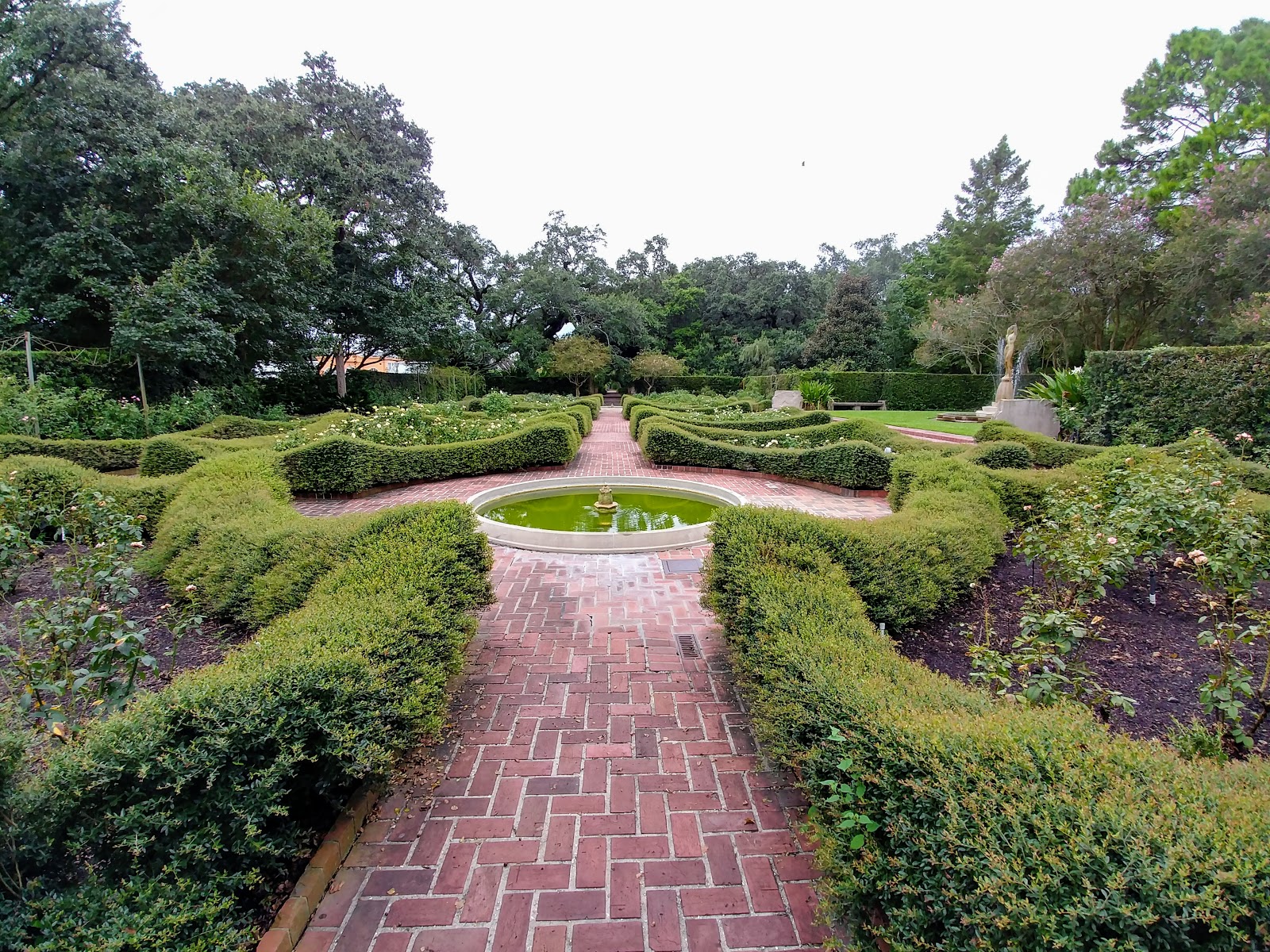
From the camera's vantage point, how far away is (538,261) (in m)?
28.3

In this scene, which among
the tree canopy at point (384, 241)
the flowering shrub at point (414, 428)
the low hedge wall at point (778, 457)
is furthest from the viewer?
the tree canopy at point (384, 241)

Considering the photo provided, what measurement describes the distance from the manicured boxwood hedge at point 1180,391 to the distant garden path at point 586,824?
10.5m

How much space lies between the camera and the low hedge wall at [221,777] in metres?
1.38

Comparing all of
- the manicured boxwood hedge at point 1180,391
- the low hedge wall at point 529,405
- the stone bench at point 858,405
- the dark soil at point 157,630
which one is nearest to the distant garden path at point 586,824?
the dark soil at point 157,630

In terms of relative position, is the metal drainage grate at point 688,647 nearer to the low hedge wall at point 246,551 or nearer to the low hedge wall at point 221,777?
the low hedge wall at point 221,777

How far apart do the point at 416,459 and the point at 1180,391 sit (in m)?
13.4

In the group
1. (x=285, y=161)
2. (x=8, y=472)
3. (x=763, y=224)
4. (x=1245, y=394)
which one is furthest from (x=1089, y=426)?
(x=763, y=224)

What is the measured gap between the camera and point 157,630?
12.1ft

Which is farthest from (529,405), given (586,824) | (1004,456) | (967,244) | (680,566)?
(967,244)

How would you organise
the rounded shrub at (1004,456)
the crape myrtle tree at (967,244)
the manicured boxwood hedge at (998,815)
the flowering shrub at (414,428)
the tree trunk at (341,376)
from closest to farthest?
the manicured boxwood hedge at (998,815) < the rounded shrub at (1004,456) < the flowering shrub at (414,428) < the tree trunk at (341,376) < the crape myrtle tree at (967,244)

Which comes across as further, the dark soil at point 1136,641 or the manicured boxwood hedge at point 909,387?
the manicured boxwood hedge at point 909,387

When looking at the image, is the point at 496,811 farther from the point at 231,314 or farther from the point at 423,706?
the point at 231,314

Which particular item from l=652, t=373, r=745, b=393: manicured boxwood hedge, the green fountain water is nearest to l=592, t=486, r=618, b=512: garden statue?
the green fountain water

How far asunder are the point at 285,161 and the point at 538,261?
42.9 ft
